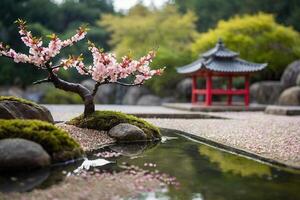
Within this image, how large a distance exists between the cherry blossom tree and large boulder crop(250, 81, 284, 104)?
58.2 ft

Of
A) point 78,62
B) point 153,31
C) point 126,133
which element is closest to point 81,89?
point 78,62

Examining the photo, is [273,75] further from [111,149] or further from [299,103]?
[111,149]

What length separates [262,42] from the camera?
2945cm

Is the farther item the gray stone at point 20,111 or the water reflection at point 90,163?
the gray stone at point 20,111

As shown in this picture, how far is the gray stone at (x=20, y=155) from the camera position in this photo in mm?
6461

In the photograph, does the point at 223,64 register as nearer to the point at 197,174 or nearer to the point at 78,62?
the point at 78,62

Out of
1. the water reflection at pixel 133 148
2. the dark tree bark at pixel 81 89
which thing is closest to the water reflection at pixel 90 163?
the water reflection at pixel 133 148

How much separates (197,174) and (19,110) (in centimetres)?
457

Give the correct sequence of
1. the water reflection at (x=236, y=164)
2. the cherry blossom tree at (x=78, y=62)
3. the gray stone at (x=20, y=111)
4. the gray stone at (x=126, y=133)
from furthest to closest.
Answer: the gray stone at (x=126, y=133), the cherry blossom tree at (x=78, y=62), the gray stone at (x=20, y=111), the water reflection at (x=236, y=164)

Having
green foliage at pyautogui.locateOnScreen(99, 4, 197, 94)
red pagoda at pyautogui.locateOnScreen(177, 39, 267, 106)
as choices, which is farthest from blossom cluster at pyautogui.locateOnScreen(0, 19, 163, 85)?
green foliage at pyautogui.locateOnScreen(99, 4, 197, 94)

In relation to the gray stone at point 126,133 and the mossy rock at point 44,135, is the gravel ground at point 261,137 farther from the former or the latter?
the mossy rock at point 44,135

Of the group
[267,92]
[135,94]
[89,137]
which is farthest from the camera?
[135,94]

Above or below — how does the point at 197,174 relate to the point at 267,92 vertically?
below

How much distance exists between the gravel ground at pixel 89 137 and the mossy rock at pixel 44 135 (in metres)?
1.33
